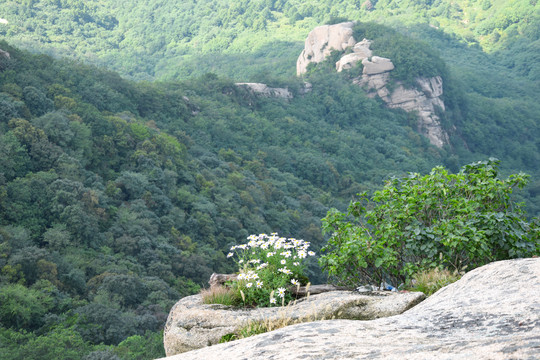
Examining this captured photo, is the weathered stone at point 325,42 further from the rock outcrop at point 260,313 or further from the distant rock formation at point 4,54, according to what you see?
the rock outcrop at point 260,313

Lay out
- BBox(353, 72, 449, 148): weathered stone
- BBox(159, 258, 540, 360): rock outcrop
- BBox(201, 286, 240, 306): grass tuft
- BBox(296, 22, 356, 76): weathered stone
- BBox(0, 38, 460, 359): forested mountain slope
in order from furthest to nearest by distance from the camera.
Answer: BBox(296, 22, 356, 76): weathered stone, BBox(353, 72, 449, 148): weathered stone, BBox(0, 38, 460, 359): forested mountain slope, BBox(201, 286, 240, 306): grass tuft, BBox(159, 258, 540, 360): rock outcrop

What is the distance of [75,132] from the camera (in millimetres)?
31016

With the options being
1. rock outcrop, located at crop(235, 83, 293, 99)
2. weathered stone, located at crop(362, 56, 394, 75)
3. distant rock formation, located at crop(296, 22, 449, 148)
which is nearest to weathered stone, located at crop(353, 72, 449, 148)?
distant rock formation, located at crop(296, 22, 449, 148)

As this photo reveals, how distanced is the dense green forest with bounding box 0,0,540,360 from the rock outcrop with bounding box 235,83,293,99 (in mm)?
1132

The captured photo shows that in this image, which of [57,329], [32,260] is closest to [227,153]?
[32,260]

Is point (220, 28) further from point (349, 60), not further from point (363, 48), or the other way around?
point (349, 60)

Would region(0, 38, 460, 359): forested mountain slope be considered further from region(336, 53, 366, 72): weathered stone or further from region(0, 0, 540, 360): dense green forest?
region(336, 53, 366, 72): weathered stone

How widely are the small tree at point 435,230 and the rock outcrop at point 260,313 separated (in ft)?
3.32

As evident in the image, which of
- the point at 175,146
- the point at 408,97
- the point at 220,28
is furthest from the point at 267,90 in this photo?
the point at 220,28

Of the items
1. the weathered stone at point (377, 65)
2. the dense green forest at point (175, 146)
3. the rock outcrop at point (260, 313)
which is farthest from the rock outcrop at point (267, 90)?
the rock outcrop at point (260, 313)

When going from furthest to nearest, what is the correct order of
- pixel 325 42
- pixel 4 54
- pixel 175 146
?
1. pixel 325 42
2. pixel 175 146
3. pixel 4 54

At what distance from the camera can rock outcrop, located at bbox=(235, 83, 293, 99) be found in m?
59.3

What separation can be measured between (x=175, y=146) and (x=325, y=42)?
42.5m

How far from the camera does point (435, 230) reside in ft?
21.2
